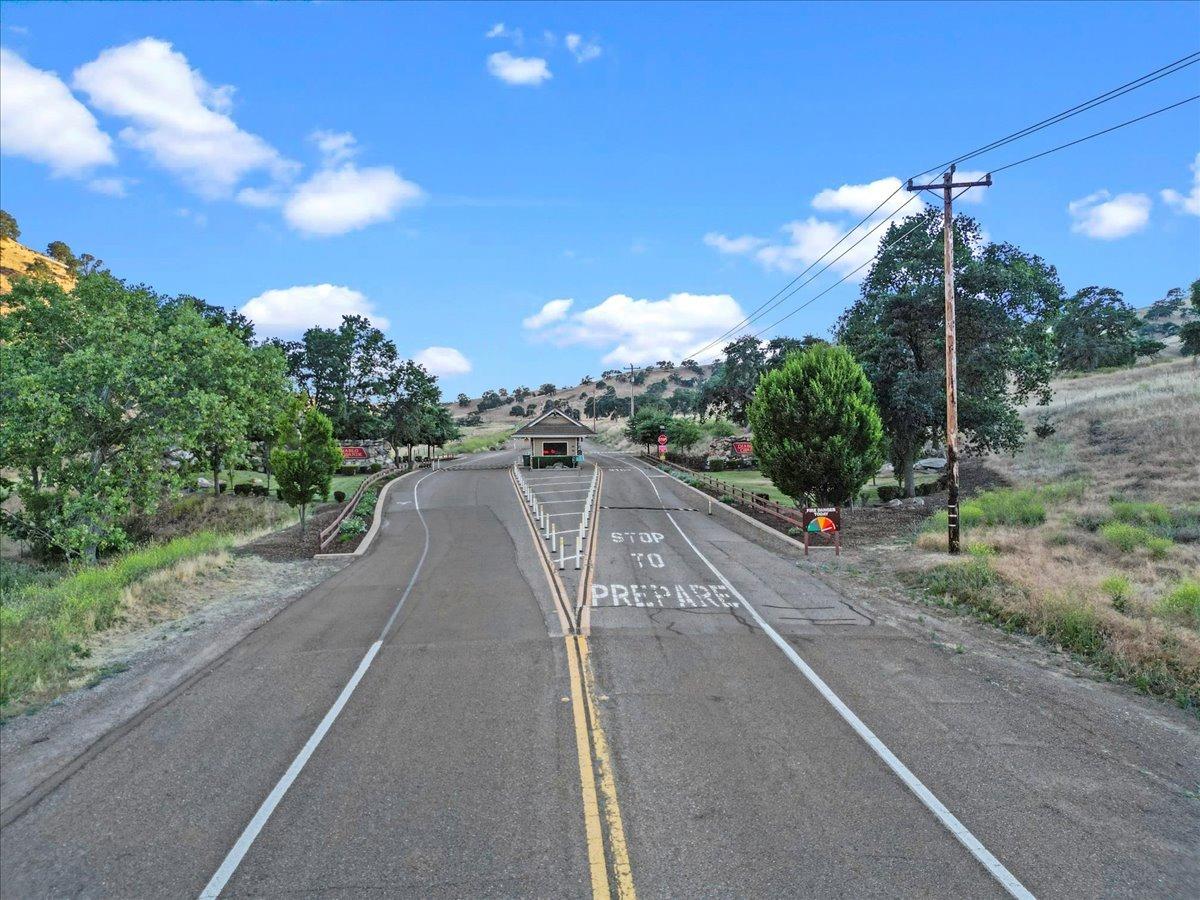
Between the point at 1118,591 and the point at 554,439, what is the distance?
173 feet

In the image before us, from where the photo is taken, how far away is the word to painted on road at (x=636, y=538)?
23.6 metres

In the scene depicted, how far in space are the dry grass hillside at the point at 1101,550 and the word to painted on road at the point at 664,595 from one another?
4726 millimetres

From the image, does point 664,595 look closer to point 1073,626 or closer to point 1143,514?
point 1073,626

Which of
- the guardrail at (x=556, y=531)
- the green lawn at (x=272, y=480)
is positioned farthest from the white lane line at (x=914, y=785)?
the green lawn at (x=272, y=480)

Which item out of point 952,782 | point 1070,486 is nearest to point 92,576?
point 952,782

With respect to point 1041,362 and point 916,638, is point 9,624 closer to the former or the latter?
point 916,638

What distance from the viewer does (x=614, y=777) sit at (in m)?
6.86

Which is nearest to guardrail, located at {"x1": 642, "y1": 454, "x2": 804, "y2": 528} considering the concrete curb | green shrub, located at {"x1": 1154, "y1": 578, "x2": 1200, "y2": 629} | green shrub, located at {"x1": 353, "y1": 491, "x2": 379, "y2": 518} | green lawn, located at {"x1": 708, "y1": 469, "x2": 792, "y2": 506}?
green lawn, located at {"x1": 708, "y1": 469, "x2": 792, "y2": 506}

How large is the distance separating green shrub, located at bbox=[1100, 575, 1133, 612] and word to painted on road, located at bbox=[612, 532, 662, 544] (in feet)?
41.4

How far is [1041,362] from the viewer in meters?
32.4

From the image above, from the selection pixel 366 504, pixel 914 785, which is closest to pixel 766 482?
pixel 366 504

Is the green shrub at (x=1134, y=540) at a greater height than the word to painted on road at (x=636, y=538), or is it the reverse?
the green shrub at (x=1134, y=540)

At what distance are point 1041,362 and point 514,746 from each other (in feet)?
110

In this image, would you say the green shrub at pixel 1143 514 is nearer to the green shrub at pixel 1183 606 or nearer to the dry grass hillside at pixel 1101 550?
the dry grass hillside at pixel 1101 550
